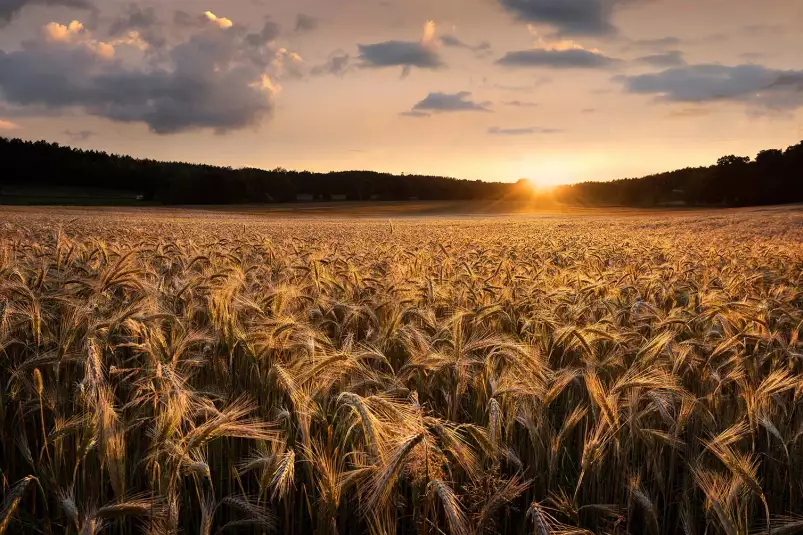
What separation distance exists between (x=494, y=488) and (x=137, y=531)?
62.3 inches

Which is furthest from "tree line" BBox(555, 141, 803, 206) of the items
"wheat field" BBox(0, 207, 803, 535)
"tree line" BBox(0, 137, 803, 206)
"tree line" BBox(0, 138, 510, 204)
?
"wheat field" BBox(0, 207, 803, 535)

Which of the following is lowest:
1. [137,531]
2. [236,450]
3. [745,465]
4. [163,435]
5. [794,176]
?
[137,531]

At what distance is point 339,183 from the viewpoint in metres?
118

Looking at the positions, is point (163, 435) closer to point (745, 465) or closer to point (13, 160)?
point (745, 465)

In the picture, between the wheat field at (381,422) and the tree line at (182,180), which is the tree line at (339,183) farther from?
the wheat field at (381,422)

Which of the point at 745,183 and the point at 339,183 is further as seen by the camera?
the point at 339,183

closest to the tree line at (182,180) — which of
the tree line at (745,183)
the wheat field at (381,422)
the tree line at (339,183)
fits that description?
the tree line at (339,183)

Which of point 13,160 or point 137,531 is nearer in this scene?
point 137,531

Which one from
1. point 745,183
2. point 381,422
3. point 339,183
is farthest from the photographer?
point 339,183

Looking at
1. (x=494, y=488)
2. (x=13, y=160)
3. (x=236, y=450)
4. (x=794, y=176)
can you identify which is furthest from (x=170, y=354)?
(x=13, y=160)

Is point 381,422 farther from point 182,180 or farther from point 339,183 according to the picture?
point 339,183

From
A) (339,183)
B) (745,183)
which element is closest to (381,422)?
(745,183)

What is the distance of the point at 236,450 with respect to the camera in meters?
2.68

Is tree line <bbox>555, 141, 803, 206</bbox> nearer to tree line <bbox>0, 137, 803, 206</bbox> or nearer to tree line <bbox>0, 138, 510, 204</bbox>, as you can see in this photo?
tree line <bbox>0, 137, 803, 206</bbox>
